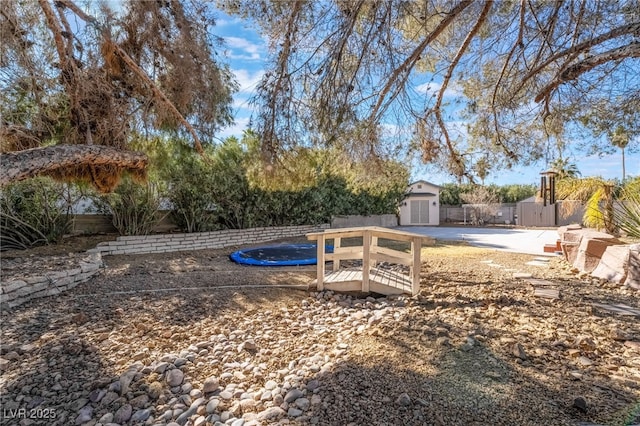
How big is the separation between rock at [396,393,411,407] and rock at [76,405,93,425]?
2089 mm

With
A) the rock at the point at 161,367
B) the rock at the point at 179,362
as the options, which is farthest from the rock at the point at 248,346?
the rock at the point at 161,367

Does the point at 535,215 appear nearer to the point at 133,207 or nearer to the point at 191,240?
the point at 191,240

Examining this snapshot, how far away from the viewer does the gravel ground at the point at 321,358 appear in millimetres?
2182

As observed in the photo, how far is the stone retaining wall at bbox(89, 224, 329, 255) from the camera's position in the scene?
831 centimetres

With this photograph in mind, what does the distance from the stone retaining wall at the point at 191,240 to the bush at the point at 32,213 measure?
4.22 feet

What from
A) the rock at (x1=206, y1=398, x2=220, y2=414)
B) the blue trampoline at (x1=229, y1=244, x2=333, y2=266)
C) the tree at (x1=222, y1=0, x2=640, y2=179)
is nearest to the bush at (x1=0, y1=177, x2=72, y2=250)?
the blue trampoline at (x1=229, y1=244, x2=333, y2=266)

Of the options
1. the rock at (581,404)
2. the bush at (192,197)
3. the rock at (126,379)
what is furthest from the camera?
the bush at (192,197)

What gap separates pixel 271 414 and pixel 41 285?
14.5ft

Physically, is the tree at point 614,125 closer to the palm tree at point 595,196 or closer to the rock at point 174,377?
the palm tree at point 595,196

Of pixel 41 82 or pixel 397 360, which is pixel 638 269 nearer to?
pixel 397 360

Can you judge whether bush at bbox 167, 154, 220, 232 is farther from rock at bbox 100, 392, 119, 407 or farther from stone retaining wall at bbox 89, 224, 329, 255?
rock at bbox 100, 392, 119, 407

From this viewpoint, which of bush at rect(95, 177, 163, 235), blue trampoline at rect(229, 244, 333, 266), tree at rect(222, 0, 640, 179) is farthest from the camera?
bush at rect(95, 177, 163, 235)

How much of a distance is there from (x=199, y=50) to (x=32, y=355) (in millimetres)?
4120

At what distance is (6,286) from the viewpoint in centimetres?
429
